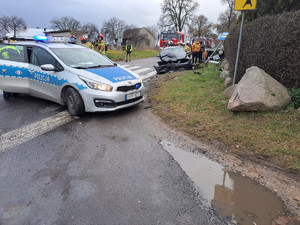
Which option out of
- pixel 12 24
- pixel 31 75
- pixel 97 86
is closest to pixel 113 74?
pixel 97 86

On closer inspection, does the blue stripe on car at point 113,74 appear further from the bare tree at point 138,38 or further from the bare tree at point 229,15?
the bare tree at point 138,38

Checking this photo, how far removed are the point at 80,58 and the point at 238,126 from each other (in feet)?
13.9

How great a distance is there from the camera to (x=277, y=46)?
5.06 meters

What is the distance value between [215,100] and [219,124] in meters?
1.52

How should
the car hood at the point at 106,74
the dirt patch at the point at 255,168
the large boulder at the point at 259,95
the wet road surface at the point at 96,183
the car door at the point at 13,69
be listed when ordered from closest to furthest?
the wet road surface at the point at 96,183
the dirt patch at the point at 255,168
the large boulder at the point at 259,95
the car hood at the point at 106,74
the car door at the point at 13,69

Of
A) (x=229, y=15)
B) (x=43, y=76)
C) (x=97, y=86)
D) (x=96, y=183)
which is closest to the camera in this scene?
(x=96, y=183)

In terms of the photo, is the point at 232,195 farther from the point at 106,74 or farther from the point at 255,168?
the point at 106,74

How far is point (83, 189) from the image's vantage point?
108 inches

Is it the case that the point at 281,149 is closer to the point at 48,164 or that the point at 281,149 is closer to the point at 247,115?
the point at 247,115

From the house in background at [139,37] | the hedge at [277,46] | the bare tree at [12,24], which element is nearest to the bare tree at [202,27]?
the house in background at [139,37]

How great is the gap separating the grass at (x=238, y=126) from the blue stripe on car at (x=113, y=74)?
119 centimetres

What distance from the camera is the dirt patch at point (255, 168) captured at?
2.66 metres

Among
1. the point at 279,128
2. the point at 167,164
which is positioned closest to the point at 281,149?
the point at 279,128

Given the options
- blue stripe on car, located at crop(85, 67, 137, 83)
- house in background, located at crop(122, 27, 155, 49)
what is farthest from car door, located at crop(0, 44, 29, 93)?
house in background, located at crop(122, 27, 155, 49)
